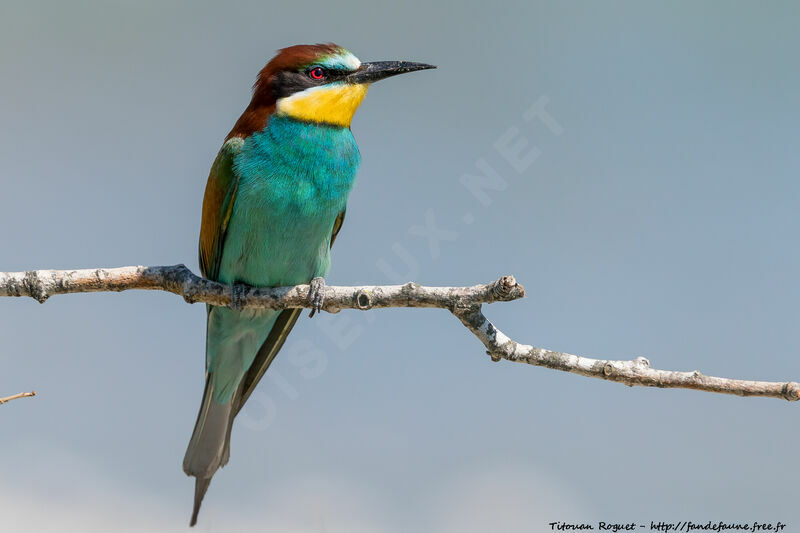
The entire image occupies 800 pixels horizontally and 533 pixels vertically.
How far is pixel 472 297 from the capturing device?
2.17 metres

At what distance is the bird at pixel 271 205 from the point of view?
2.87 metres

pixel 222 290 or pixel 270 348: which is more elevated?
pixel 222 290

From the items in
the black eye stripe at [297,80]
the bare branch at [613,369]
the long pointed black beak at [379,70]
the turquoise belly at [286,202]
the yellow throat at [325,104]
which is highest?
the long pointed black beak at [379,70]

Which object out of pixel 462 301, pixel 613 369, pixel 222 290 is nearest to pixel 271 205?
pixel 222 290

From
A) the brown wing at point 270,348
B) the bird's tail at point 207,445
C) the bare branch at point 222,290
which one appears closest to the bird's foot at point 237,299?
the bare branch at point 222,290

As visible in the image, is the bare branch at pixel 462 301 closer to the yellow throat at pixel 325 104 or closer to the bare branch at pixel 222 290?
the bare branch at pixel 222 290

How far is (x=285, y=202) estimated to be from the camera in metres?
2.85

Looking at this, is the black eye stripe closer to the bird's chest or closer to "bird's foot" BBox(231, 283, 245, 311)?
the bird's chest

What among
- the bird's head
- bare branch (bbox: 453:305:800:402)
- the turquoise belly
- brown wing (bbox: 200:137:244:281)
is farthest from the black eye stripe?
bare branch (bbox: 453:305:800:402)

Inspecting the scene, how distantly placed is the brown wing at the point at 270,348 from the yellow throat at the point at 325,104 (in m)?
0.42

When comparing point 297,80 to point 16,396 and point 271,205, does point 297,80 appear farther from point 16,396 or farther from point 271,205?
point 16,396

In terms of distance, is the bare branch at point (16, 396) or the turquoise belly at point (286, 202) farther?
the turquoise belly at point (286, 202)

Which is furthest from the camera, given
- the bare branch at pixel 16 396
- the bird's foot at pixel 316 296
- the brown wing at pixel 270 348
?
the brown wing at pixel 270 348

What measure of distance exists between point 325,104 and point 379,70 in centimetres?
29
